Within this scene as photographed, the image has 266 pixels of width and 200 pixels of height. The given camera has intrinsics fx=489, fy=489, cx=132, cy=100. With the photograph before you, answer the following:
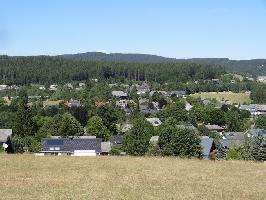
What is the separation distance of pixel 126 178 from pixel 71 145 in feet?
93.9

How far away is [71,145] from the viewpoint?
Answer: 47562mm

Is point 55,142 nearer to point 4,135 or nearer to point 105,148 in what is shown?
point 105,148

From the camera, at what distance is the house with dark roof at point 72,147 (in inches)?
1817

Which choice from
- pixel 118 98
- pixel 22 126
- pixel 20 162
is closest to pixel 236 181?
pixel 20 162

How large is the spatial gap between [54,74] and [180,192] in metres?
178

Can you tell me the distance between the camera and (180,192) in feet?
55.0

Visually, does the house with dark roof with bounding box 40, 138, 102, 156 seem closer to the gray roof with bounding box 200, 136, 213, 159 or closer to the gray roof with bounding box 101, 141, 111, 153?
the gray roof with bounding box 101, 141, 111, 153

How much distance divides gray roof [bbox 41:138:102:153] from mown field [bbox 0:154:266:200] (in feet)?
68.4

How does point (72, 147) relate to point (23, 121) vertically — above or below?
below

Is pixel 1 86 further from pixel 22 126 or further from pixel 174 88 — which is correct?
pixel 22 126

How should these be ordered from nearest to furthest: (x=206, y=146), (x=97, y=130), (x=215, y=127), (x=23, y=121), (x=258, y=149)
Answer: (x=258, y=149), (x=206, y=146), (x=23, y=121), (x=97, y=130), (x=215, y=127)

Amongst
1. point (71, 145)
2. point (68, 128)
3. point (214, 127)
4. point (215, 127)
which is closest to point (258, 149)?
point (71, 145)

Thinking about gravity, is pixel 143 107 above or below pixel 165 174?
below

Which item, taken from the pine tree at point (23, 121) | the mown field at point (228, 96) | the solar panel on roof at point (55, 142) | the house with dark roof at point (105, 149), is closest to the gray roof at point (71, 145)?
the solar panel on roof at point (55, 142)
